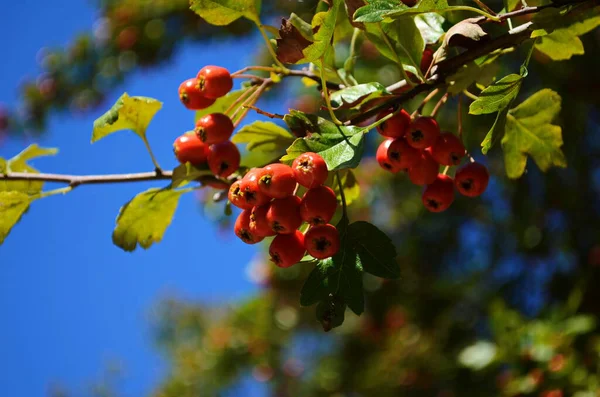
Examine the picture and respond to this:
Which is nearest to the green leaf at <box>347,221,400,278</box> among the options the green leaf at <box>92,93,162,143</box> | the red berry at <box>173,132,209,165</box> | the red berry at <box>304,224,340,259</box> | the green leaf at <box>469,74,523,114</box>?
the red berry at <box>304,224,340,259</box>

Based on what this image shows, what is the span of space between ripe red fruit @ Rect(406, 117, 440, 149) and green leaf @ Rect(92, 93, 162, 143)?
0.70 m

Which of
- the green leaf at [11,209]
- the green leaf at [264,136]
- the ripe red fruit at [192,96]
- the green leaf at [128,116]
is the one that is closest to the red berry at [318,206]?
the green leaf at [264,136]

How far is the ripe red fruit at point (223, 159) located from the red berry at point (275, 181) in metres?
0.28

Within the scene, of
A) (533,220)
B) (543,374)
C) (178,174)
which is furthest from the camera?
(533,220)

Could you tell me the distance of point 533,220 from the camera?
13.8 ft

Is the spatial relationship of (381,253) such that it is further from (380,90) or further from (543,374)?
(543,374)

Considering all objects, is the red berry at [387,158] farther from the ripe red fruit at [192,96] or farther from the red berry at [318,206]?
the ripe red fruit at [192,96]

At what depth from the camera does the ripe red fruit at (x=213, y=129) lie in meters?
1.50

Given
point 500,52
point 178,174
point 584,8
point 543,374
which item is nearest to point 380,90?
point 500,52

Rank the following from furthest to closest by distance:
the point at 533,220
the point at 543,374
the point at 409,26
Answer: the point at 533,220 → the point at 543,374 → the point at 409,26

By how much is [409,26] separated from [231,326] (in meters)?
4.58

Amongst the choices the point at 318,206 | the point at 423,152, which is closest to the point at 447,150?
the point at 423,152

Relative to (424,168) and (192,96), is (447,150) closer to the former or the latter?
(424,168)

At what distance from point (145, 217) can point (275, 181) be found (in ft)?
1.90
